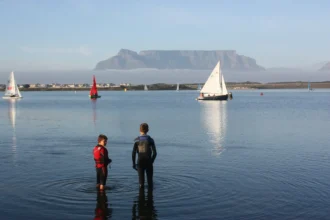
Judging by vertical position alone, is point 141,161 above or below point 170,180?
above

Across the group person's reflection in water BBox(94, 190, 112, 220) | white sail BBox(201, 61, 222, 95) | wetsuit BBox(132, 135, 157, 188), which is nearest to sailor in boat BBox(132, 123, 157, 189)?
wetsuit BBox(132, 135, 157, 188)

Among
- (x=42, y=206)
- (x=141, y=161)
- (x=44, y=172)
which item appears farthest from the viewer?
(x=44, y=172)

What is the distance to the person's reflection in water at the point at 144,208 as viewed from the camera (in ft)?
38.5

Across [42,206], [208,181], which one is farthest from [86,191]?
[208,181]

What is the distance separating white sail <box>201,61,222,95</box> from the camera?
320ft

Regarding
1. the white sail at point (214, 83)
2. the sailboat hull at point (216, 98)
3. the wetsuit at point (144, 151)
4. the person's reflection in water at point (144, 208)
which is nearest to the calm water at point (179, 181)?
the person's reflection in water at point (144, 208)

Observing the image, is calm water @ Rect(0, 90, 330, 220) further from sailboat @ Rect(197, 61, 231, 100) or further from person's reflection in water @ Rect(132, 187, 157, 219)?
sailboat @ Rect(197, 61, 231, 100)

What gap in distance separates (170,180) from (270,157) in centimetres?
682

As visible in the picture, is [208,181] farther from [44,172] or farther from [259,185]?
[44,172]

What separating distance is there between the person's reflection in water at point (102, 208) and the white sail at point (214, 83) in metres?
84.3

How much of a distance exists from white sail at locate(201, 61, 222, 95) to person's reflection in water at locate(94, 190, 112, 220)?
84323 mm

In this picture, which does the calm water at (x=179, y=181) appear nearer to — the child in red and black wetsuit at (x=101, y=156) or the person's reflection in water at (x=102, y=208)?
the person's reflection in water at (x=102, y=208)

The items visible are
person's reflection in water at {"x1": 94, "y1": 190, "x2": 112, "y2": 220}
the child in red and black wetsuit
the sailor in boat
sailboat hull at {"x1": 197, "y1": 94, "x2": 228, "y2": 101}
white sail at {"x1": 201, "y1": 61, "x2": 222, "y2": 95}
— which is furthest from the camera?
sailboat hull at {"x1": 197, "y1": 94, "x2": 228, "y2": 101}

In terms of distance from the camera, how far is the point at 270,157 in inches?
830
